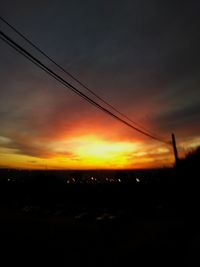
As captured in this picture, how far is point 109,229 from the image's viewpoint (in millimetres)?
18891

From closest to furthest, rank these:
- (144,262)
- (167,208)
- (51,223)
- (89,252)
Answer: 1. (144,262)
2. (89,252)
3. (51,223)
4. (167,208)

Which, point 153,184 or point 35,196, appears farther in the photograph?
point 35,196

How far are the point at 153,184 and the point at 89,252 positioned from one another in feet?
75.2

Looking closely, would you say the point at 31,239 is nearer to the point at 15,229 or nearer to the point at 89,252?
the point at 15,229

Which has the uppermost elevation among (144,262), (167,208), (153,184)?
(153,184)

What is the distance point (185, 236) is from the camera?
1602 centimetres

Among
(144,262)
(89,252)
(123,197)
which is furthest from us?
(123,197)

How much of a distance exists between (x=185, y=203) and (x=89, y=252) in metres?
16.0

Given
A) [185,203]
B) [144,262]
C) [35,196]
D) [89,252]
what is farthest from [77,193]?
[144,262]

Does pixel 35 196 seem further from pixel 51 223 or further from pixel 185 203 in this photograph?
pixel 185 203

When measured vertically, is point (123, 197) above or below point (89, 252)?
above

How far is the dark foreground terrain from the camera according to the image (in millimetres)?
11820

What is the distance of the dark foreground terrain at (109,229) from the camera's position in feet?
38.8

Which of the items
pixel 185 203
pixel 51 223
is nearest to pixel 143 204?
pixel 185 203
